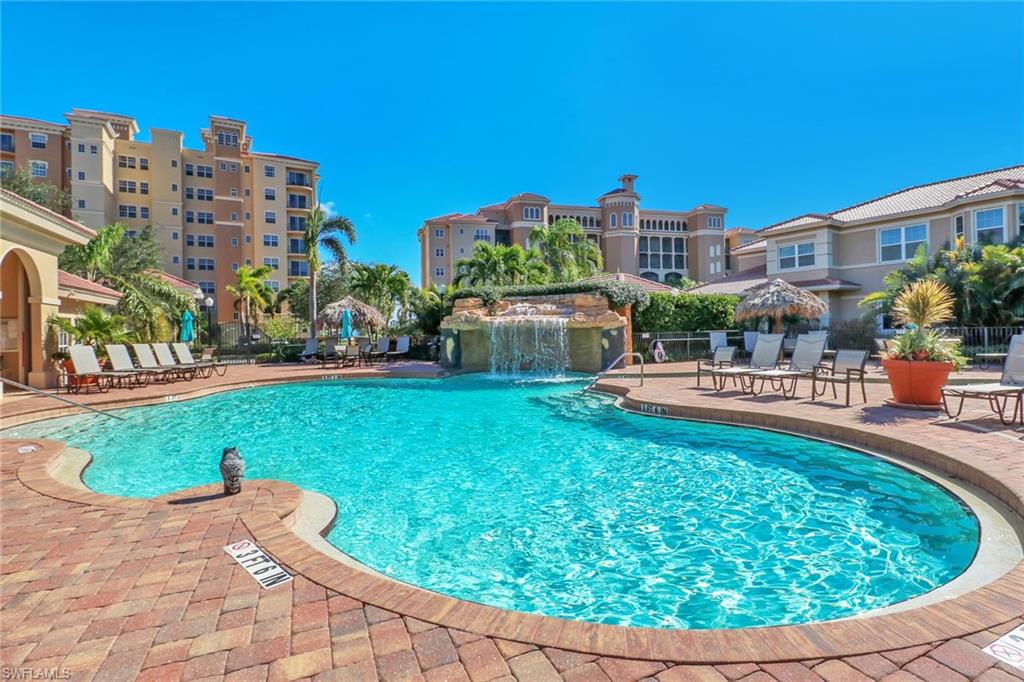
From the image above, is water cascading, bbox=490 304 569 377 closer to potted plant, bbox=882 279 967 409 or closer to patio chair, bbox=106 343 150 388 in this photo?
potted plant, bbox=882 279 967 409

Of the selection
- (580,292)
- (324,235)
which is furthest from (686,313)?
(324,235)

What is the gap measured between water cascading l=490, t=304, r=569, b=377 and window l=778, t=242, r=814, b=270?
16.3 metres

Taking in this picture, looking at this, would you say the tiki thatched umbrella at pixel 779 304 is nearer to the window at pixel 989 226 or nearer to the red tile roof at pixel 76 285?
the window at pixel 989 226

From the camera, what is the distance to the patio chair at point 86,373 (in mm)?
11525

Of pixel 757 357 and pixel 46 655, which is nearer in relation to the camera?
pixel 46 655

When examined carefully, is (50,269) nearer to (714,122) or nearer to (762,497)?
(762,497)

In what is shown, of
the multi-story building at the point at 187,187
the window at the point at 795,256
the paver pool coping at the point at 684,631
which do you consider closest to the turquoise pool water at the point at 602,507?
the paver pool coping at the point at 684,631

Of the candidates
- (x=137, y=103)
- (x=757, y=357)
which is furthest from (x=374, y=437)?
(x=137, y=103)

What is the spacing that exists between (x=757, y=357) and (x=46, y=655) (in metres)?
11.7

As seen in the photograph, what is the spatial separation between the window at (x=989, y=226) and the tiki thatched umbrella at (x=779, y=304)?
8.39 metres

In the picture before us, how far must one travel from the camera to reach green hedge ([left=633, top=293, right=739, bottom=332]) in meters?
19.4

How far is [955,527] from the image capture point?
3990mm

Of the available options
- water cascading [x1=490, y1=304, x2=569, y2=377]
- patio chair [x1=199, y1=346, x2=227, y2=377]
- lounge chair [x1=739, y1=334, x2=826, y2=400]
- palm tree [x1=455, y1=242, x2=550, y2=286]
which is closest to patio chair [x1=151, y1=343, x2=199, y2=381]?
patio chair [x1=199, y1=346, x2=227, y2=377]

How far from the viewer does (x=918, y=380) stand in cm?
786
